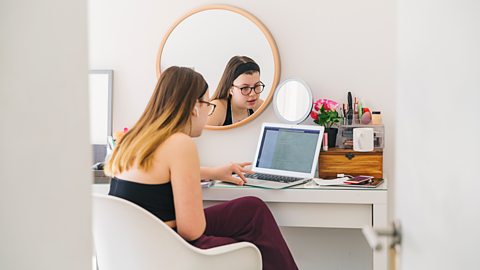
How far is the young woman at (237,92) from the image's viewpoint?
319 centimetres

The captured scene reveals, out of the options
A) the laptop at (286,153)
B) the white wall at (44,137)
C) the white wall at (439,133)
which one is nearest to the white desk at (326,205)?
the laptop at (286,153)

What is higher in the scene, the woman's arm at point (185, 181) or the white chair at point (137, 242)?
the woman's arm at point (185, 181)

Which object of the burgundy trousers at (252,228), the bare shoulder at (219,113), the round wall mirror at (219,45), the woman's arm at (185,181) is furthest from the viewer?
the bare shoulder at (219,113)

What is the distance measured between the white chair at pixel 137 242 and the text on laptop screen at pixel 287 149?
84 centimetres

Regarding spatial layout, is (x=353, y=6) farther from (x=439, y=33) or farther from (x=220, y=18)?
→ (x=439, y=33)

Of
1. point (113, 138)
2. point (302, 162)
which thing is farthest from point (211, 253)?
point (113, 138)

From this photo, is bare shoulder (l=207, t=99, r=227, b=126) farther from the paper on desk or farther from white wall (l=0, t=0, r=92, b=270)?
white wall (l=0, t=0, r=92, b=270)

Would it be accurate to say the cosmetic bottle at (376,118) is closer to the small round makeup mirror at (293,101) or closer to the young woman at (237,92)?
the small round makeup mirror at (293,101)

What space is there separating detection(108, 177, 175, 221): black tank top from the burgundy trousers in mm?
323

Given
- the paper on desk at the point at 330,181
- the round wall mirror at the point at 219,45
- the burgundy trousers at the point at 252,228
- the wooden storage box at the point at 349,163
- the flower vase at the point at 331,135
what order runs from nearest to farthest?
1. the burgundy trousers at the point at 252,228
2. the paper on desk at the point at 330,181
3. the wooden storage box at the point at 349,163
4. the flower vase at the point at 331,135
5. the round wall mirror at the point at 219,45

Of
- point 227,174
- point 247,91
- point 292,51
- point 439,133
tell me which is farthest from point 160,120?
point 439,133

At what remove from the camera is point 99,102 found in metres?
3.37

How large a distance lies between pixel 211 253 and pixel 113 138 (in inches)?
47.7

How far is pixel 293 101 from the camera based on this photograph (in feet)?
10.2
